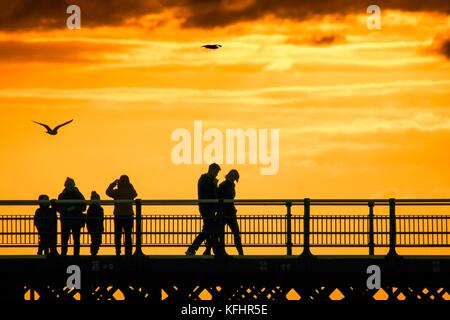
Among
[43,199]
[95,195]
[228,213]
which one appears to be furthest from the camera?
[95,195]

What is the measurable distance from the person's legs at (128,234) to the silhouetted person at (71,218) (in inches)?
37.4

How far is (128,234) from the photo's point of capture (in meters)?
42.1

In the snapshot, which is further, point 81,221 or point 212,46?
point 212,46

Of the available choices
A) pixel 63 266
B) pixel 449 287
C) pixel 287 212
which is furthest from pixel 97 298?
pixel 449 287

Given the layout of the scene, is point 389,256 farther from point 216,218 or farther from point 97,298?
point 97,298

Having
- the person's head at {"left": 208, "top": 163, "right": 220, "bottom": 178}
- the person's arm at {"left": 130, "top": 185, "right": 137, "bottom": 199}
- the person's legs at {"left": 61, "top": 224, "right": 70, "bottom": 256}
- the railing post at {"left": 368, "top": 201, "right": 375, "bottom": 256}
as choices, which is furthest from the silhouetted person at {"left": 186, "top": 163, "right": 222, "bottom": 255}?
the railing post at {"left": 368, "top": 201, "right": 375, "bottom": 256}

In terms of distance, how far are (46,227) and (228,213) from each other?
394 cm

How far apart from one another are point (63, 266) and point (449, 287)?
8233 millimetres

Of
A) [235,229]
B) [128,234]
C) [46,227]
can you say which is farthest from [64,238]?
[235,229]

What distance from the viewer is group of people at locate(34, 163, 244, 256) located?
41844mm

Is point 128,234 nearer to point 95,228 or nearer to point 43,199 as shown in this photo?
point 95,228

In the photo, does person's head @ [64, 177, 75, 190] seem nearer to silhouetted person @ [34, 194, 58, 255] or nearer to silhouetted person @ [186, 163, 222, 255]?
silhouetted person @ [34, 194, 58, 255]

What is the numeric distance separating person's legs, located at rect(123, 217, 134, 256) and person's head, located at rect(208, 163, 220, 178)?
198cm

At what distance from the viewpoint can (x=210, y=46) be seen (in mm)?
50500
